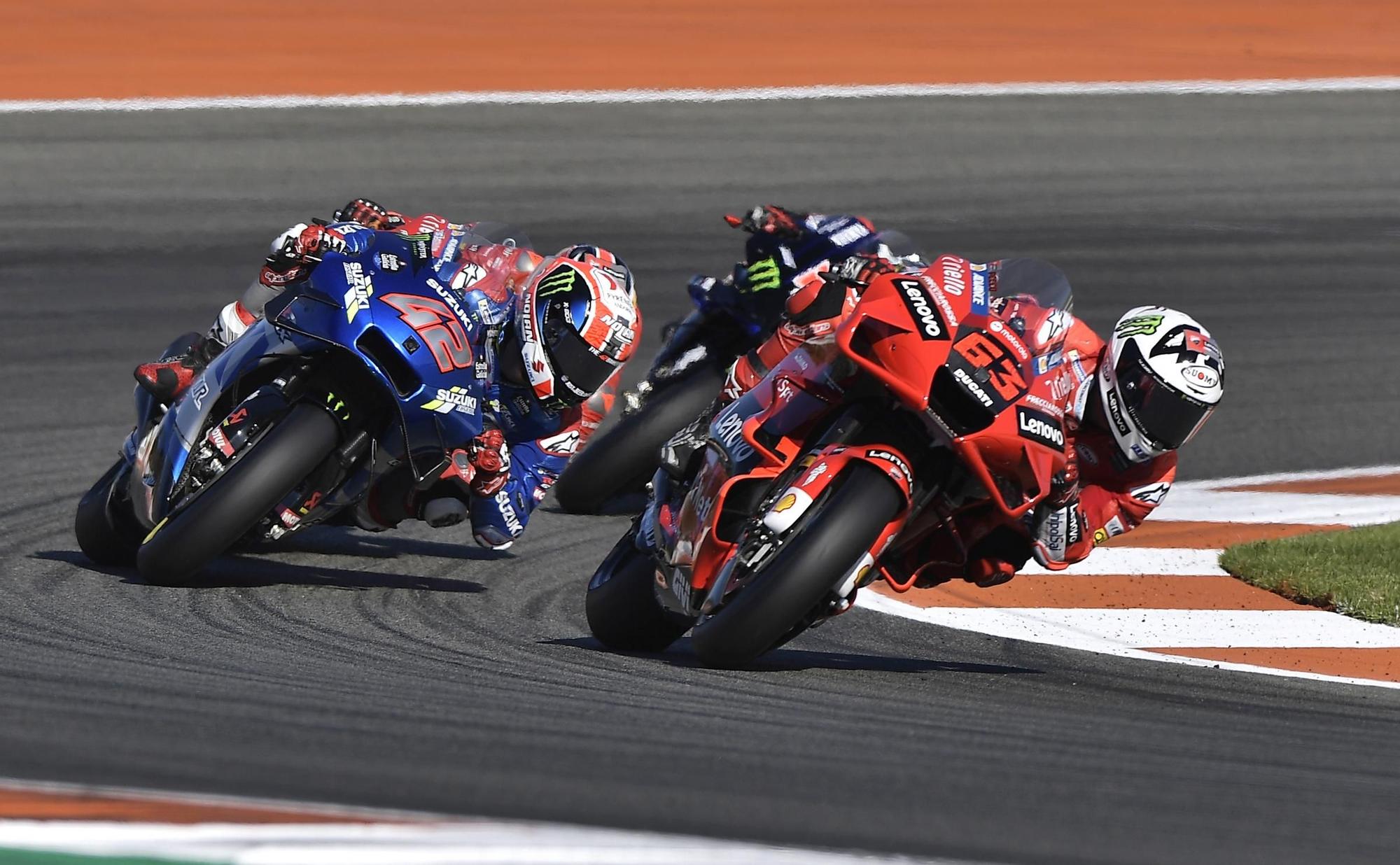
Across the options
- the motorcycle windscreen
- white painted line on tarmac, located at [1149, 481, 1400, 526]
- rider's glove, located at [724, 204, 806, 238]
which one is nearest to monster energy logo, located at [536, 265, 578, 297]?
the motorcycle windscreen

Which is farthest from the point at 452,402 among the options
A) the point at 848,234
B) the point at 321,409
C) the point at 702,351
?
the point at 848,234

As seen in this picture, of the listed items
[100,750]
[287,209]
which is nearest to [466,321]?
[100,750]

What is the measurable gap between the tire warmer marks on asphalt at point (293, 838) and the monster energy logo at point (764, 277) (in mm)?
5770

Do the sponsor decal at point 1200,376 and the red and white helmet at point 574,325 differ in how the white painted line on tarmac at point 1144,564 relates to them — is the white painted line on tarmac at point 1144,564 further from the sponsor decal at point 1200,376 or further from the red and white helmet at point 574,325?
the sponsor decal at point 1200,376

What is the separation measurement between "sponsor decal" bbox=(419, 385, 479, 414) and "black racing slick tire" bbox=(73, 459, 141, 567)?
50.8 inches

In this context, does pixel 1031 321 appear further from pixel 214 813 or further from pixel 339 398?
pixel 214 813

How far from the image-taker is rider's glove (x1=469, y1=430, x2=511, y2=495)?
25.1 ft

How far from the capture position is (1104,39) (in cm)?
2066

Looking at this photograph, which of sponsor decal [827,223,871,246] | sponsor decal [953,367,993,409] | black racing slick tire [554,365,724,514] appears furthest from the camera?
sponsor decal [827,223,871,246]

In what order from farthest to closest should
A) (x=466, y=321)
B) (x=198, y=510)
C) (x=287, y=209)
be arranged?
(x=287, y=209) < (x=466, y=321) < (x=198, y=510)

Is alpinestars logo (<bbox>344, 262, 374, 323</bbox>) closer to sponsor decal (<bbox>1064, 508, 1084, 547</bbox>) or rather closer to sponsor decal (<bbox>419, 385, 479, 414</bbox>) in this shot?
sponsor decal (<bbox>419, 385, 479, 414</bbox>)

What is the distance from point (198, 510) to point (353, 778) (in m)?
2.74

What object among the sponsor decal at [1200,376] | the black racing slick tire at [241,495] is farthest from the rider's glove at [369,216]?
the sponsor decal at [1200,376]

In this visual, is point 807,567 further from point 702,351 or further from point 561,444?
point 702,351
